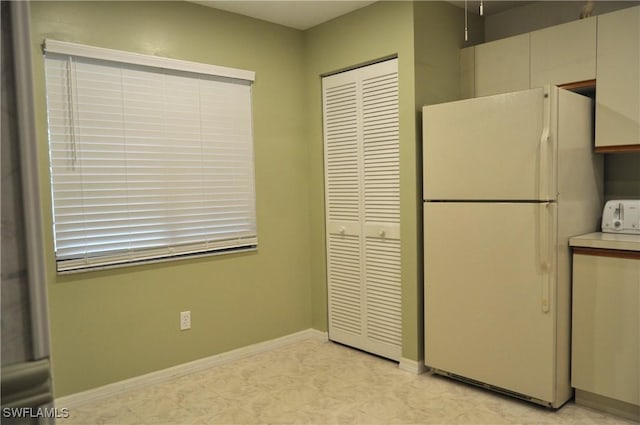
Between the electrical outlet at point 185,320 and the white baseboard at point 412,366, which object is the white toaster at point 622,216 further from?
the electrical outlet at point 185,320

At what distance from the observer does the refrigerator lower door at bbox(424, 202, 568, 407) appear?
244 centimetres

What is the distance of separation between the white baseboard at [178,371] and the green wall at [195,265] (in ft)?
0.14

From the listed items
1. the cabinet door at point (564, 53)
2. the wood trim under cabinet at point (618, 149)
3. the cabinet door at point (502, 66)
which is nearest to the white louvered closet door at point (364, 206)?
the cabinet door at point (502, 66)

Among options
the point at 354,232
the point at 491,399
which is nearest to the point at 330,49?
the point at 354,232

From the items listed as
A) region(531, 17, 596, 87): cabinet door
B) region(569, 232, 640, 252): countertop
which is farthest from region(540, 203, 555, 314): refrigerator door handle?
region(531, 17, 596, 87): cabinet door

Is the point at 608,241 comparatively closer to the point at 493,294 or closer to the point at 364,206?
the point at 493,294

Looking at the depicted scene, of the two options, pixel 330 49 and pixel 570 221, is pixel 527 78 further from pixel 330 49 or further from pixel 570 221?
pixel 330 49

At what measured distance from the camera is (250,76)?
3.35m

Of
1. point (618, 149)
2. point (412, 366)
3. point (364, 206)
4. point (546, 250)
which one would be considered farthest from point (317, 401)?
point (618, 149)

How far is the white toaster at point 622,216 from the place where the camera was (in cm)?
258

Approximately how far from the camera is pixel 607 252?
240cm

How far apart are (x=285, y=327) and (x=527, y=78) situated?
247 cm

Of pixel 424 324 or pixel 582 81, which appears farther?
pixel 424 324

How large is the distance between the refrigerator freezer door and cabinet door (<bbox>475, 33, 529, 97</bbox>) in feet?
1.63
